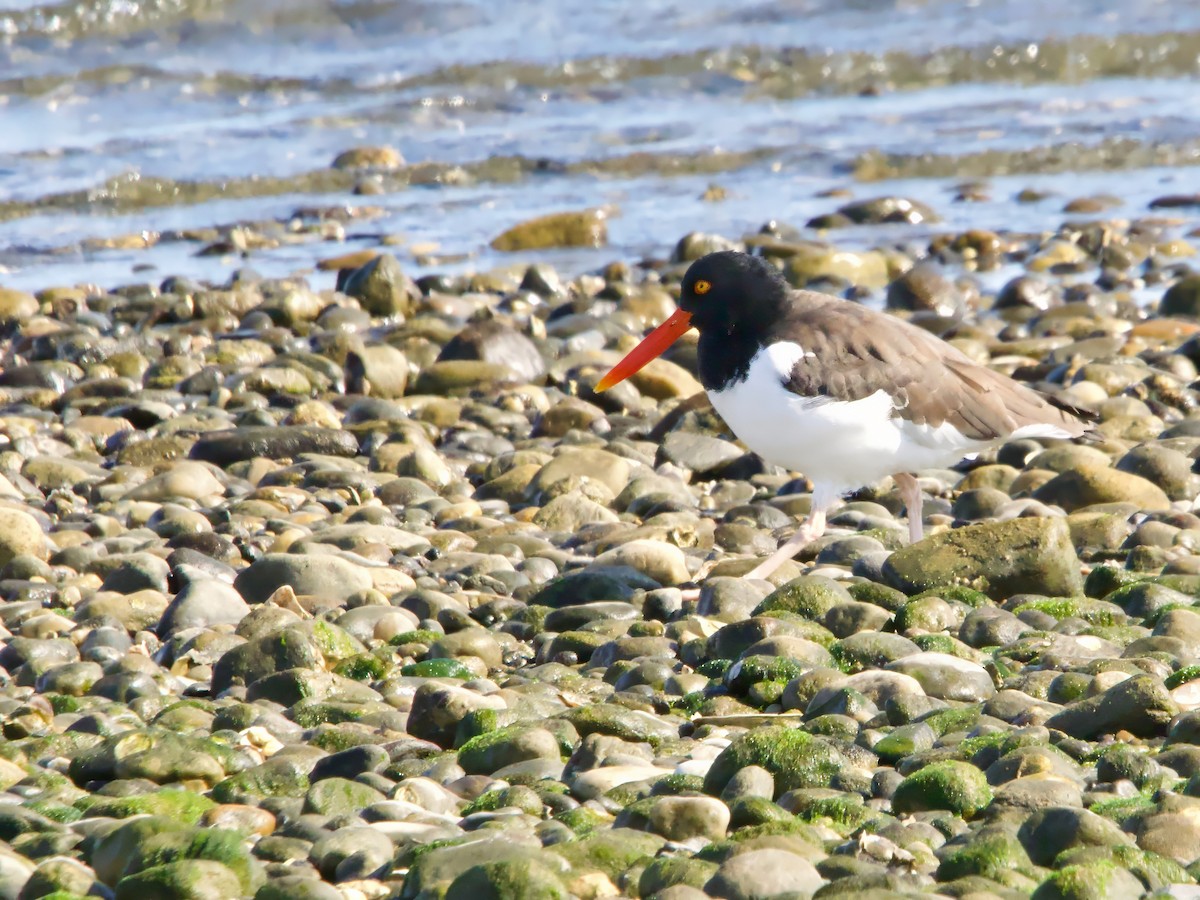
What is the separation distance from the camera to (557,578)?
5.01m

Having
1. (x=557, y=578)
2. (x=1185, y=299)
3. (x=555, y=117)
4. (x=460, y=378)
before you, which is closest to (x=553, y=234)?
(x=460, y=378)

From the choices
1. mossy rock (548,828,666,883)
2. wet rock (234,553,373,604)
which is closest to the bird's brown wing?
wet rock (234,553,373,604)

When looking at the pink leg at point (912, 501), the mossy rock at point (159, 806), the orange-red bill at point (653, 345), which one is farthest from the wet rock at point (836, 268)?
the mossy rock at point (159, 806)

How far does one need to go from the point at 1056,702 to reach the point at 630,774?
1.11 m

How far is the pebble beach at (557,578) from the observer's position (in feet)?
9.68

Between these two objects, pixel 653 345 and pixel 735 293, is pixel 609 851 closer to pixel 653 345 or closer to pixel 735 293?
pixel 735 293

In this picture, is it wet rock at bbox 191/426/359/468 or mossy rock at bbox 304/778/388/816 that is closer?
mossy rock at bbox 304/778/388/816

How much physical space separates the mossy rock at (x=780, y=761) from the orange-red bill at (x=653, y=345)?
246 centimetres

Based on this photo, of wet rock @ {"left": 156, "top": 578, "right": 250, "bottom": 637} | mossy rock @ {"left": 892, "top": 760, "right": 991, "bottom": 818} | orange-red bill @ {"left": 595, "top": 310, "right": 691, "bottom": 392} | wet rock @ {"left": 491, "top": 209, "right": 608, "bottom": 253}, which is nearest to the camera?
mossy rock @ {"left": 892, "top": 760, "right": 991, "bottom": 818}

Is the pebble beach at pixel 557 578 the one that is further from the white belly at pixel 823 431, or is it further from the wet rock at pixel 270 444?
the white belly at pixel 823 431

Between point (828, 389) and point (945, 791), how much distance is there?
7.10 ft

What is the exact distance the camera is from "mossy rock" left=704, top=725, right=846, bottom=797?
10.7ft

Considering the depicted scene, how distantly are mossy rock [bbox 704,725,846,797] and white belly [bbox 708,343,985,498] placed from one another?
6.30ft

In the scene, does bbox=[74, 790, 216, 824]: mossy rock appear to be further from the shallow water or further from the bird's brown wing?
the shallow water
